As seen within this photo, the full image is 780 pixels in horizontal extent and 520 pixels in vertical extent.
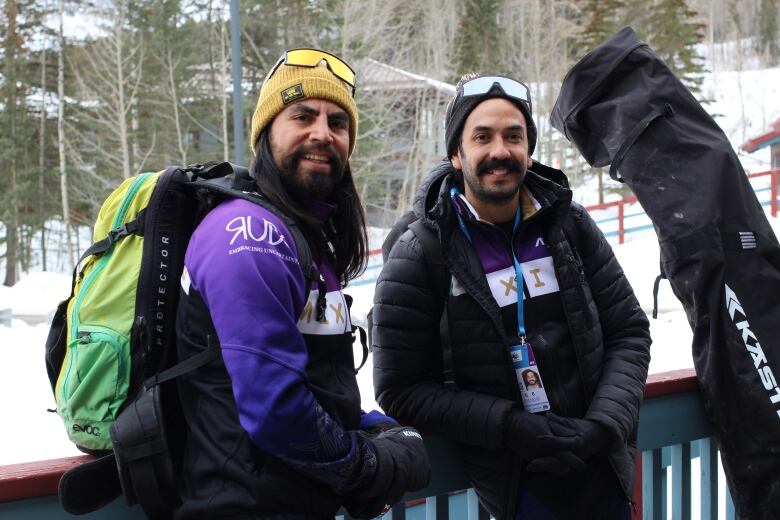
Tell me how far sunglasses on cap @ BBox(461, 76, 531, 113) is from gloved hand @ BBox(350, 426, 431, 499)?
105 centimetres

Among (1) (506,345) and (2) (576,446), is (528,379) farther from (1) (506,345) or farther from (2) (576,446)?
(2) (576,446)

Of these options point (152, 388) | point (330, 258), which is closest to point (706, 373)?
point (330, 258)

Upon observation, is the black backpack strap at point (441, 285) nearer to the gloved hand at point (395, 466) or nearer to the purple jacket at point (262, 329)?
the gloved hand at point (395, 466)

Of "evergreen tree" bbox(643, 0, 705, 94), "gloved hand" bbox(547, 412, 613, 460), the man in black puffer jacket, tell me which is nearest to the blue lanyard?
the man in black puffer jacket

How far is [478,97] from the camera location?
7.67ft

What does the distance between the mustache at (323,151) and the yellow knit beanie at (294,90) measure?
5.1 inches

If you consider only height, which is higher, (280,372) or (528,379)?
(280,372)

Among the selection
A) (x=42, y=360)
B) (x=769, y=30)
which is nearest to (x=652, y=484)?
(x=42, y=360)

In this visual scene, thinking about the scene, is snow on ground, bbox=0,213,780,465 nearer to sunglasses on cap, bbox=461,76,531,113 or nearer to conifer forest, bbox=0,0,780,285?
sunglasses on cap, bbox=461,76,531,113

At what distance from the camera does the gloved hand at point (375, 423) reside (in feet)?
6.09

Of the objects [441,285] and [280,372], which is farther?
[441,285]

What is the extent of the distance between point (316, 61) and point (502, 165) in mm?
613

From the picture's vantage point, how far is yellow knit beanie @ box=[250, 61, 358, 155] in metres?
1.92

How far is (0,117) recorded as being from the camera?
31.0m
